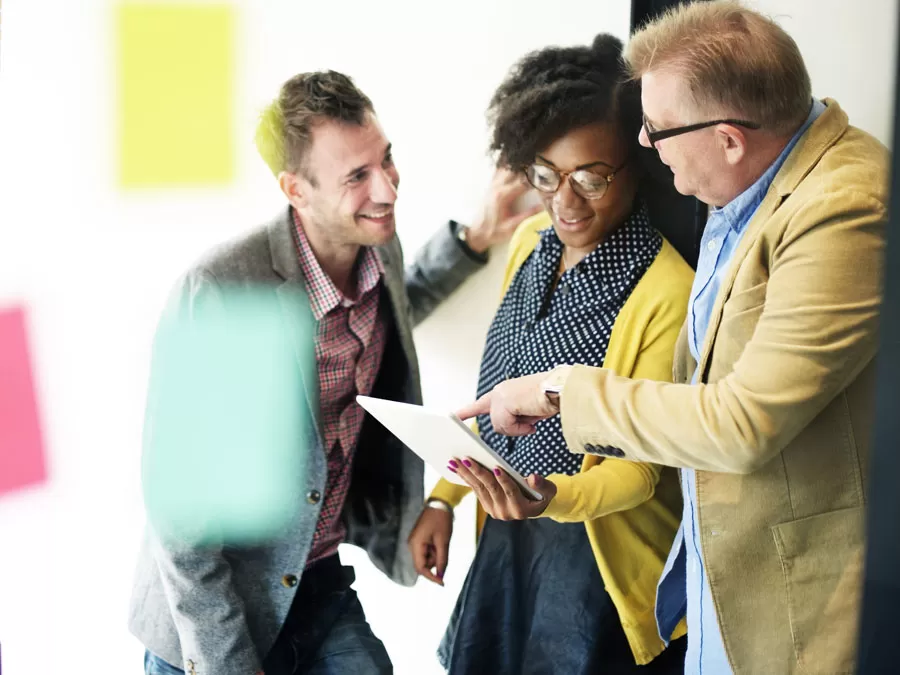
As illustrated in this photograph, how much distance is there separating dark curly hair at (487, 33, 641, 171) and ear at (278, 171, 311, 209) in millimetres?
380

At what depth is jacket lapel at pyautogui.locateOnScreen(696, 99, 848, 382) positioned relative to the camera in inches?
53.3

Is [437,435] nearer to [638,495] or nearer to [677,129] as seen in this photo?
[638,495]

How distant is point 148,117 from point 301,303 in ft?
1.60

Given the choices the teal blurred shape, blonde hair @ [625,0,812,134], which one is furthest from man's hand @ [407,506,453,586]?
blonde hair @ [625,0,812,134]

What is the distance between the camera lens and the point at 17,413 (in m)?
2.03

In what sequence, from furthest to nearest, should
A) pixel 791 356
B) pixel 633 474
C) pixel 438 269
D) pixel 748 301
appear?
1. pixel 438 269
2. pixel 633 474
3. pixel 748 301
4. pixel 791 356

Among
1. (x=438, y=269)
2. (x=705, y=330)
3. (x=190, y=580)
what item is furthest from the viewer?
(x=438, y=269)

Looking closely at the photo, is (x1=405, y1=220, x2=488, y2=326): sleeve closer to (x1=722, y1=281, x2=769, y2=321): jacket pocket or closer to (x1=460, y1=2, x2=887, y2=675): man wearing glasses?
(x1=460, y1=2, x2=887, y2=675): man wearing glasses

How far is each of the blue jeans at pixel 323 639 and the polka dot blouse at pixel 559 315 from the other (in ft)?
→ 1.62

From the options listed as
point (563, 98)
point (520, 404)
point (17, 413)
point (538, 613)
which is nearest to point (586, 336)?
point (520, 404)

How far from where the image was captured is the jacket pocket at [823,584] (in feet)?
4.56

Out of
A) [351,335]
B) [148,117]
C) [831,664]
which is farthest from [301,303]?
[831,664]

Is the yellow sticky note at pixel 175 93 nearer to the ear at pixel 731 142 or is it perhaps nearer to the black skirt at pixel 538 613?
the black skirt at pixel 538 613

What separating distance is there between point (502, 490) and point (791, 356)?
1.80ft
